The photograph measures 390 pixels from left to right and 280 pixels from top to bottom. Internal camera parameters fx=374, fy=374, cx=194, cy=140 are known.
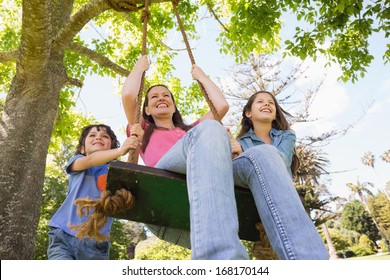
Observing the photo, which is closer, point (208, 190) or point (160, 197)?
point (208, 190)

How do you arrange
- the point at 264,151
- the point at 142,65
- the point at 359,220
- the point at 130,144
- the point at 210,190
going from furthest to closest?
the point at 359,220 → the point at 142,65 → the point at 130,144 → the point at 264,151 → the point at 210,190

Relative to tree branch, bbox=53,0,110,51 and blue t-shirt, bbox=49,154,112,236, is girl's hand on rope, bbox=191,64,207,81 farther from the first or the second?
tree branch, bbox=53,0,110,51

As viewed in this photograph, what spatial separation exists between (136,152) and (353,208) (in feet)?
163

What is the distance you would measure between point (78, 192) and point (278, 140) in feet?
4.78

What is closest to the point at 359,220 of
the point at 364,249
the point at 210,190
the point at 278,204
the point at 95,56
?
the point at 364,249

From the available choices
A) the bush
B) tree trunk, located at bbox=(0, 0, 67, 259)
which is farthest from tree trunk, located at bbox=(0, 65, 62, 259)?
the bush

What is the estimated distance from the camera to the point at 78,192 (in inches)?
105

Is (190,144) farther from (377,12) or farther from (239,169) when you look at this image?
(377,12)

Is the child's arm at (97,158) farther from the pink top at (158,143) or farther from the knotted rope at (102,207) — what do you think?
the knotted rope at (102,207)

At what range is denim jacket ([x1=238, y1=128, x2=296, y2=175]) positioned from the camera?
2.51 meters

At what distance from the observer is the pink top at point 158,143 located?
8.21 feet

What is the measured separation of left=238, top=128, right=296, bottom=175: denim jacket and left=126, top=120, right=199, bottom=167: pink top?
47cm

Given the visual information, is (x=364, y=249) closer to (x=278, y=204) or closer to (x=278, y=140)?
(x=278, y=140)
